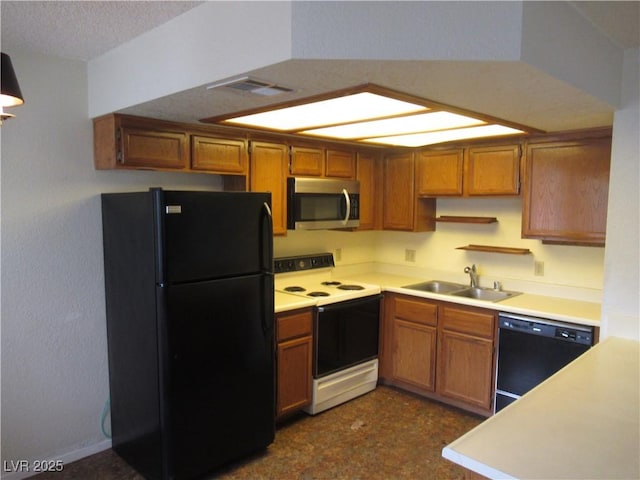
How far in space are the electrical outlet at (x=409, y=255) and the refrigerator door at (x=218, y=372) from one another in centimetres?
199

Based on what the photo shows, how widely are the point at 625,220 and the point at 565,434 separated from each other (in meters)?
1.45

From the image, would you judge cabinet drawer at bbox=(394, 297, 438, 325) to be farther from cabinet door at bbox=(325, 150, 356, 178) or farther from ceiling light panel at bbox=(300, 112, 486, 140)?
ceiling light panel at bbox=(300, 112, 486, 140)

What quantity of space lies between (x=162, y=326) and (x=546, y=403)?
1790 millimetres

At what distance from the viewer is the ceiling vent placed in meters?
1.90

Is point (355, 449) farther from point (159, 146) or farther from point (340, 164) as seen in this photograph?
point (159, 146)

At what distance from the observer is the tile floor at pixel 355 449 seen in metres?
2.74

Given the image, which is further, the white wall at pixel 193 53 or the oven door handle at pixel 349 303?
the oven door handle at pixel 349 303

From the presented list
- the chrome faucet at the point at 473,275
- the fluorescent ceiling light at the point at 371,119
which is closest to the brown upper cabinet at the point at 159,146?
the fluorescent ceiling light at the point at 371,119

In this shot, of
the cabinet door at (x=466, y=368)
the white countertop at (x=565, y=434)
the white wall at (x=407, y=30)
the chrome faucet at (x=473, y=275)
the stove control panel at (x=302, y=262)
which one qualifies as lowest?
the cabinet door at (x=466, y=368)

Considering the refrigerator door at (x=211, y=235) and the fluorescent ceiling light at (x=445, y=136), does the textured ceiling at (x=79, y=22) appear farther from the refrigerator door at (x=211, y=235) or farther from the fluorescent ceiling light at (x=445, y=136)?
the fluorescent ceiling light at (x=445, y=136)

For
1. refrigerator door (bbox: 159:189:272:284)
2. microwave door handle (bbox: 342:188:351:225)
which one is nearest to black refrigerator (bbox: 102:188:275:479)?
refrigerator door (bbox: 159:189:272:284)

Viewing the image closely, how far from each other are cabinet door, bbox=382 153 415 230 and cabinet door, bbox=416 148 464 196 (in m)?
0.09

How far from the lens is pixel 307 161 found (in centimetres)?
360

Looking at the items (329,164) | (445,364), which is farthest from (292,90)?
(445,364)
